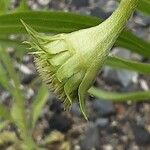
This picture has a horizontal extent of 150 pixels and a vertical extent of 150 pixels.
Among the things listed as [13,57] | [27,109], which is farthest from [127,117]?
[13,57]

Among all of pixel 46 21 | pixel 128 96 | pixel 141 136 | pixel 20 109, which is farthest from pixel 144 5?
pixel 141 136

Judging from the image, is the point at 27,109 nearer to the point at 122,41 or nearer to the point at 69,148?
the point at 69,148

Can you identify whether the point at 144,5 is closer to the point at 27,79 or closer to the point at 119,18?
the point at 119,18

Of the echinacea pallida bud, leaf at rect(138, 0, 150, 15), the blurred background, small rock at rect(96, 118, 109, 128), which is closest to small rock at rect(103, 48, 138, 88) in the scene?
the blurred background

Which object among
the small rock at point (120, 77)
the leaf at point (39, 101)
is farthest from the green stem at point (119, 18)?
the small rock at point (120, 77)

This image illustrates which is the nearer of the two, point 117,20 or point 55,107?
point 117,20

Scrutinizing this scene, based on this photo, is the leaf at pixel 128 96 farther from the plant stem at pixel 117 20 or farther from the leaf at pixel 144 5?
the plant stem at pixel 117 20

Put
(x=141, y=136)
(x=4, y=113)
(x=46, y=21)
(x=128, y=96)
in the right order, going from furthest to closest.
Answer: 1. (x=141, y=136)
2. (x=4, y=113)
3. (x=128, y=96)
4. (x=46, y=21)

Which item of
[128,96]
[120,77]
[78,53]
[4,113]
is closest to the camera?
[78,53]

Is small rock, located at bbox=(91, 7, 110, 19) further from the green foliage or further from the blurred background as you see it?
the green foliage
